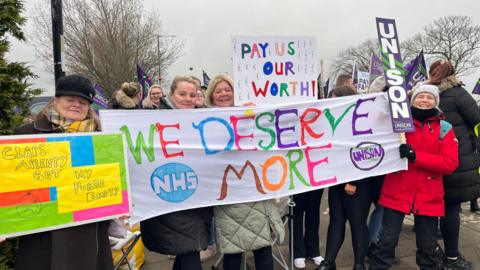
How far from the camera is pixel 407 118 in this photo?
315 cm

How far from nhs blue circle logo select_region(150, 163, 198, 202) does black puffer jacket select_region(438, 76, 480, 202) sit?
239cm

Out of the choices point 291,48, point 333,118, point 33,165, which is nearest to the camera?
point 33,165

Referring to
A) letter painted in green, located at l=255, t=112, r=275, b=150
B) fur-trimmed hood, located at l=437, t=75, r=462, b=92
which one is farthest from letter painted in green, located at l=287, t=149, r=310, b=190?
fur-trimmed hood, located at l=437, t=75, r=462, b=92

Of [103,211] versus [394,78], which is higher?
[394,78]

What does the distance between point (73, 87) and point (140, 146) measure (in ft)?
2.20

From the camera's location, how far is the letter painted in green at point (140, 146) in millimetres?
2561

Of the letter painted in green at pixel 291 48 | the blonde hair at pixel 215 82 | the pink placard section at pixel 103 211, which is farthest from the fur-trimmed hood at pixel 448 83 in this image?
the pink placard section at pixel 103 211

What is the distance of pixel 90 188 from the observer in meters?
2.13

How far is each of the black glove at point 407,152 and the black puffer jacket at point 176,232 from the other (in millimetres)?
1812

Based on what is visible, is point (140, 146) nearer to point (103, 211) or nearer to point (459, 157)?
point (103, 211)

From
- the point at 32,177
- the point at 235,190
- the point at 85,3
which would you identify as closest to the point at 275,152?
the point at 235,190

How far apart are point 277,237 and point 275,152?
0.69 meters

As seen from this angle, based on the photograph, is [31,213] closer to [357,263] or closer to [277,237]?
[277,237]

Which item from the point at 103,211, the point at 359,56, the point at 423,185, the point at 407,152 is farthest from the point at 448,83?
the point at 359,56
